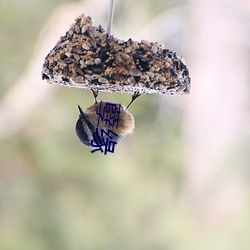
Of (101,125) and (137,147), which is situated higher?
(137,147)

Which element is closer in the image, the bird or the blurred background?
the bird

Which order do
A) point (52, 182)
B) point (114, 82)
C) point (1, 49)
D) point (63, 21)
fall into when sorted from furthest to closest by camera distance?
point (52, 182)
point (1, 49)
point (63, 21)
point (114, 82)

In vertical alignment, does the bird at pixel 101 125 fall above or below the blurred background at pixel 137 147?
below

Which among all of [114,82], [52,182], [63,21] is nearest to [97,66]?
[114,82]

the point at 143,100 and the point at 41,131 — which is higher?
the point at 143,100

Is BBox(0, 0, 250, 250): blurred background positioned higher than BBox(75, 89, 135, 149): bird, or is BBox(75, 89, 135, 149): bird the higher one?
BBox(0, 0, 250, 250): blurred background

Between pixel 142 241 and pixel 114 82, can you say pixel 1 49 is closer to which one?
pixel 142 241

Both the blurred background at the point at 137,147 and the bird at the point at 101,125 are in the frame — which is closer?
the bird at the point at 101,125

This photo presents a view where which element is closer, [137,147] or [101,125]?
[101,125]
